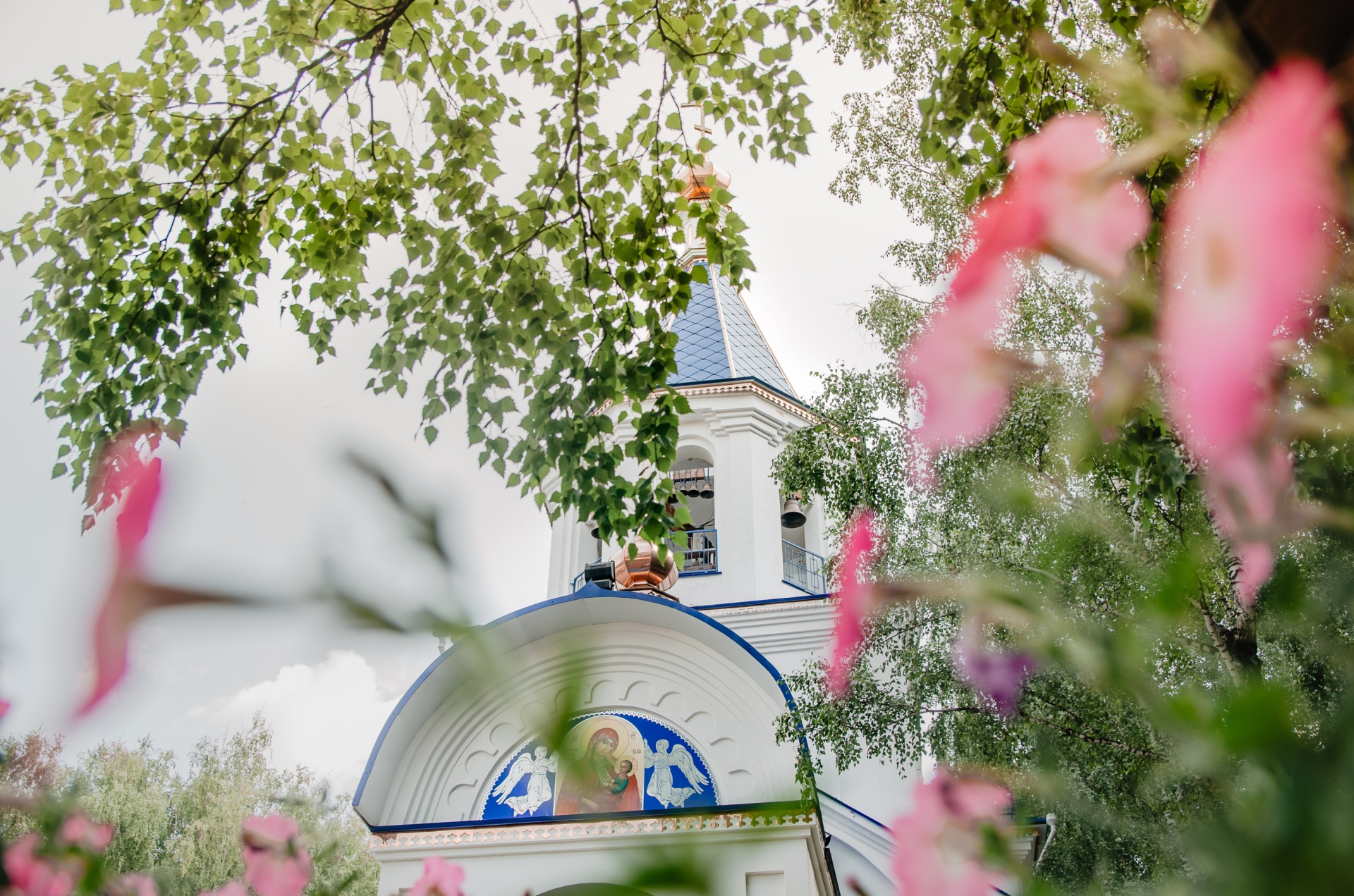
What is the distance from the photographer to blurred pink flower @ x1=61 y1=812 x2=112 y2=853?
0.75 meters

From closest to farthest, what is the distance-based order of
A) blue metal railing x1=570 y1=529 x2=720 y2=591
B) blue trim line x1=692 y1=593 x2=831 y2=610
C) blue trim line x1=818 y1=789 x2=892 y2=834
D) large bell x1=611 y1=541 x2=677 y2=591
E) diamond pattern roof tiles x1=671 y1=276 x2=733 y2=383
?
blue trim line x1=818 y1=789 x2=892 y2=834 < large bell x1=611 y1=541 x2=677 y2=591 < blue trim line x1=692 y1=593 x2=831 y2=610 < blue metal railing x1=570 y1=529 x2=720 y2=591 < diamond pattern roof tiles x1=671 y1=276 x2=733 y2=383

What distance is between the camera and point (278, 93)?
166 inches

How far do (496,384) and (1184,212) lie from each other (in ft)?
12.3

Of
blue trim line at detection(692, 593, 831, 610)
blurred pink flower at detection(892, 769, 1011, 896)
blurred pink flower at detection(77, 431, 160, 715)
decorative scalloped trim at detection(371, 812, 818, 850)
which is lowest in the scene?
blurred pink flower at detection(892, 769, 1011, 896)

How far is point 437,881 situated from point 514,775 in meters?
6.70

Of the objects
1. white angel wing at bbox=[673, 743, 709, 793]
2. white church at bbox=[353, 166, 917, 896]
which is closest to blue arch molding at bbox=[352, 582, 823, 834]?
white church at bbox=[353, 166, 917, 896]

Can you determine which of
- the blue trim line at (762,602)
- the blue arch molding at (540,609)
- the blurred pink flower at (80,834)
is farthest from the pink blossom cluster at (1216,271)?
the blue trim line at (762,602)

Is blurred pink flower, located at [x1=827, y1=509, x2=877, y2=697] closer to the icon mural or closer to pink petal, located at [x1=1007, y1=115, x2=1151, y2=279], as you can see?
pink petal, located at [x1=1007, y1=115, x2=1151, y2=279]

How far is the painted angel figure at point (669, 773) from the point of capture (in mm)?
6781

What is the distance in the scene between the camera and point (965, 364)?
49 centimetres

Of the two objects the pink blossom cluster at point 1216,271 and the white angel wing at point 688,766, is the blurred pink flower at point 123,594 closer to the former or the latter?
the pink blossom cluster at point 1216,271

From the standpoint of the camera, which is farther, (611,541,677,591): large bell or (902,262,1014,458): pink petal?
(611,541,677,591): large bell

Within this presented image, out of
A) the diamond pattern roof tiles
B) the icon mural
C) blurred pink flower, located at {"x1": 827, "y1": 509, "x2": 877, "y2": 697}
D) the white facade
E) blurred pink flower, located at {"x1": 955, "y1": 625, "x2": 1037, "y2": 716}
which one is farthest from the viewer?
the diamond pattern roof tiles

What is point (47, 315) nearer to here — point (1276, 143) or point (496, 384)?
point (496, 384)
